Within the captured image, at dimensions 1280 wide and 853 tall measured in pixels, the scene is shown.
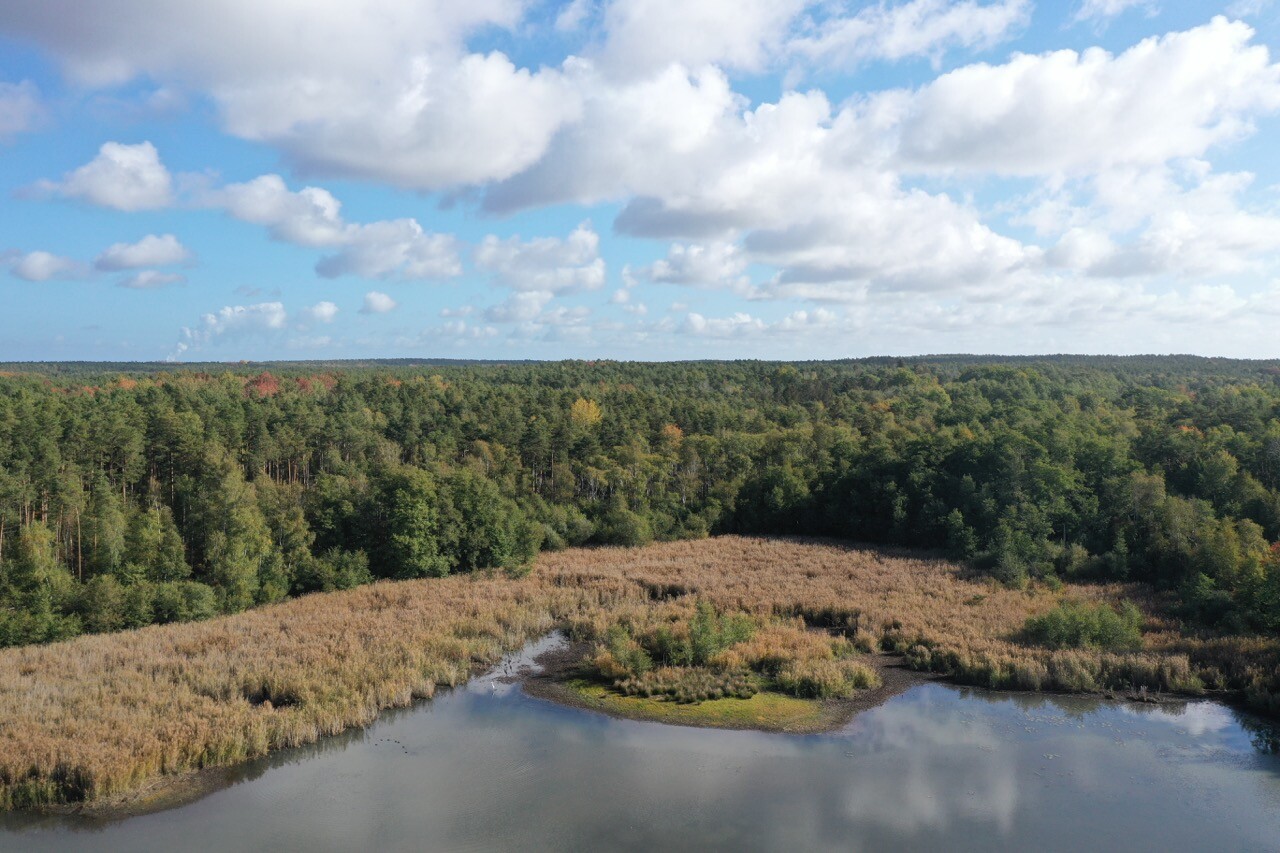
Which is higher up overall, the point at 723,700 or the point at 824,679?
the point at 824,679

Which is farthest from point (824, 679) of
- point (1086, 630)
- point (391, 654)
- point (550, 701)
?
point (391, 654)

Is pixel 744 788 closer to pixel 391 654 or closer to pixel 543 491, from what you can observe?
pixel 391 654

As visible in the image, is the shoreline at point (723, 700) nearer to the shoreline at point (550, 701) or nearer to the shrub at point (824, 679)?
the shoreline at point (550, 701)

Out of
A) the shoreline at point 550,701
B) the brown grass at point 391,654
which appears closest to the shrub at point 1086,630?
the brown grass at point 391,654

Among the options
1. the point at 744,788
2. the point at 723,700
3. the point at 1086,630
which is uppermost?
the point at 1086,630

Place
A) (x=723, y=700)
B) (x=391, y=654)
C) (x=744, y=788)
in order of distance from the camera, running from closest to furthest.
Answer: (x=744, y=788) → (x=723, y=700) → (x=391, y=654)

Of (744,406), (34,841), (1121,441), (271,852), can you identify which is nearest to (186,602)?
(34,841)

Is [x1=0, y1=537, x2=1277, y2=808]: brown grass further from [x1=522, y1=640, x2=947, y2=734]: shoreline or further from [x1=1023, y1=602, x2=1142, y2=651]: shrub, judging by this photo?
[x1=522, y1=640, x2=947, y2=734]: shoreline

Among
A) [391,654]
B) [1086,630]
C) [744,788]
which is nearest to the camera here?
[744,788]
